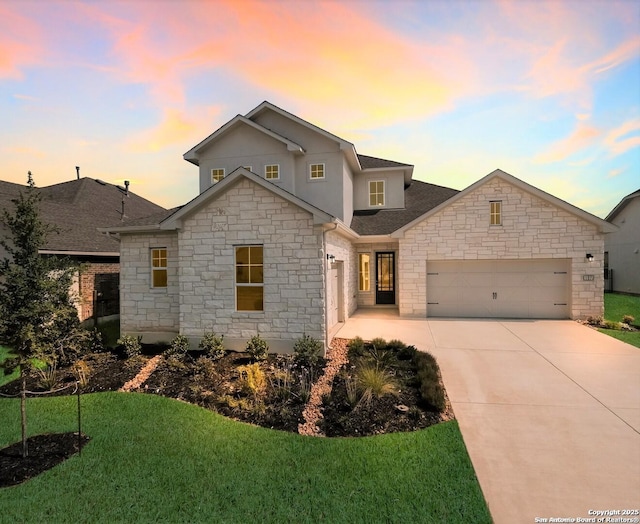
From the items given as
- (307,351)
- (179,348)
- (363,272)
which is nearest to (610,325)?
(363,272)

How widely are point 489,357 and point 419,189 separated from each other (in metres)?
12.2

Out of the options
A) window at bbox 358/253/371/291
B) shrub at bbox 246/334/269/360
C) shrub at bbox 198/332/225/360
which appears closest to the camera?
shrub at bbox 246/334/269/360

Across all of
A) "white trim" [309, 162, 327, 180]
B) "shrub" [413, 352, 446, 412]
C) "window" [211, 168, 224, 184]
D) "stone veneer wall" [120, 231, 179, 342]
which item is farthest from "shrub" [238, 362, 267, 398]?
"window" [211, 168, 224, 184]

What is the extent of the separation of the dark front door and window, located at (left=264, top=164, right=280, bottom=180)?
19.9ft

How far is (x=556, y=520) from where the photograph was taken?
133 inches

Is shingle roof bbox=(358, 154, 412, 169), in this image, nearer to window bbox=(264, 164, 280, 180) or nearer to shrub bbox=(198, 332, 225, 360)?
window bbox=(264, 164, 280, 180)

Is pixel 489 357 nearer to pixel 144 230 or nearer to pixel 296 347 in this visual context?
pixel 296 347

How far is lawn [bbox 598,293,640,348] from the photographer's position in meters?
10.4

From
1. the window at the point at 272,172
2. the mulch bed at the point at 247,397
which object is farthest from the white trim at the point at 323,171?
the mulch bed at the point at 247,397

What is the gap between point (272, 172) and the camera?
45.0 feet

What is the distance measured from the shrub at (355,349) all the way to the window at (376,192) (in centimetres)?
922

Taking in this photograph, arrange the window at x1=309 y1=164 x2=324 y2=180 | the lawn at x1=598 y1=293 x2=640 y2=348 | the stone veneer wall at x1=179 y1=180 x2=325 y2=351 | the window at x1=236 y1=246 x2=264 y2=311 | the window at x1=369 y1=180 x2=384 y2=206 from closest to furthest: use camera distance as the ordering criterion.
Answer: the stone veneer wall at x1=179 y1=180 x2=325 y2=351 → the window at x1=236 y1=246 x2=264 y2=311 → the lawn at x1=598 y1=293 x2=640 y2=348 → the window at x1=309 y1=164 x2=324 y2=180 → the window at x1=369 y1=180 x2=384 y2=206

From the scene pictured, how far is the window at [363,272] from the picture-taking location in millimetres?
15773

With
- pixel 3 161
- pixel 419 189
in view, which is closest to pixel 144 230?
pixel 3 161
